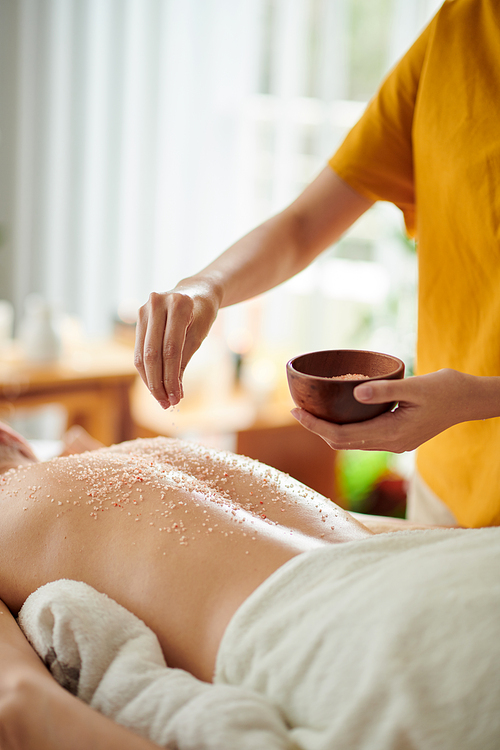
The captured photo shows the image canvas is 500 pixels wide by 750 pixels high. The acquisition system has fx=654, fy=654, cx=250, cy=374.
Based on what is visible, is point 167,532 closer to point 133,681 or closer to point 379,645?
point 133,681

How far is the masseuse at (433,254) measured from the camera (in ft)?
2.73

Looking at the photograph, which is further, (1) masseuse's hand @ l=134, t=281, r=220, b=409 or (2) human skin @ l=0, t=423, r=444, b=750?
(1) masseuse's hand @ l=134, t=281, r=220, b=409

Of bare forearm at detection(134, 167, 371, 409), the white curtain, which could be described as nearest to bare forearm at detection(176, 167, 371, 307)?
bare forearm at detection(134, 167, 371, 409)

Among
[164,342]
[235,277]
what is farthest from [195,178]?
[164,342]

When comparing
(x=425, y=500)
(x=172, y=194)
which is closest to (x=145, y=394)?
(x=172, y=194)

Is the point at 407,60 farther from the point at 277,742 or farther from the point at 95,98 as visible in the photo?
the point at 95,98

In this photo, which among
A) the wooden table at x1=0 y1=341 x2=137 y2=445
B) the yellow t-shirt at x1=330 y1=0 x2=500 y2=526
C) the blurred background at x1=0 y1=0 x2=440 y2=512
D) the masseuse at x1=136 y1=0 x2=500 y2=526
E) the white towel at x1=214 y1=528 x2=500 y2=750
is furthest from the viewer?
the blurred background at x1=0 y1=0 x2=440 y2=512

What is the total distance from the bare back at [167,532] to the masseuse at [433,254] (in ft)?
0.48

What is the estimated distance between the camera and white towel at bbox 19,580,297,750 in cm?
58

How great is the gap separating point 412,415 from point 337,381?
104 mm

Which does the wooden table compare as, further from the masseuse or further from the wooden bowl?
the wooden bowl

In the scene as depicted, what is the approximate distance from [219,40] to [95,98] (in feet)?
2.12

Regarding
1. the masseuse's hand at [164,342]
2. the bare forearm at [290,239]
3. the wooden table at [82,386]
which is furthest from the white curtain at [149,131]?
the masseuse's hand at [164,342]

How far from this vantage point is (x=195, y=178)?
10.2 feet
